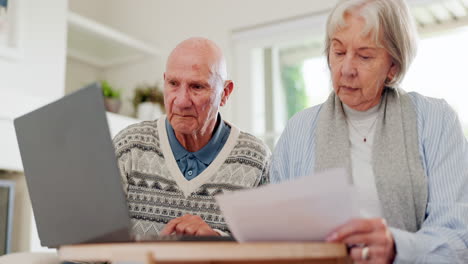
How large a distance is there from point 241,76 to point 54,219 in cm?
256

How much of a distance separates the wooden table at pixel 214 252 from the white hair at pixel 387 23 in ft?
1.83

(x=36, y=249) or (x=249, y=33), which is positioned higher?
(x=249, y=33)

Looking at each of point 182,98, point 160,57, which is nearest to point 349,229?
point 182,98

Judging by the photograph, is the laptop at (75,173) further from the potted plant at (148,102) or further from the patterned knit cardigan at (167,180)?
Answer: the potted plant at (148,102)

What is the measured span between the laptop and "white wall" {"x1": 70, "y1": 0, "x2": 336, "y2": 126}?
8.03ft

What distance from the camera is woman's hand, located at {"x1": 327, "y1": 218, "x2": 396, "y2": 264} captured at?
77 cm

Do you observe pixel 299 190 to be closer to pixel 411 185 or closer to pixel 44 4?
pixel 411 185

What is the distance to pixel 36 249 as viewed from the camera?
2645 mm

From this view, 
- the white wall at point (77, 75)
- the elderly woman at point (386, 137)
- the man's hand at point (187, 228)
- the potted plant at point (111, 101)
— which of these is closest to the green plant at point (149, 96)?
the potted plant at point (111, 101)

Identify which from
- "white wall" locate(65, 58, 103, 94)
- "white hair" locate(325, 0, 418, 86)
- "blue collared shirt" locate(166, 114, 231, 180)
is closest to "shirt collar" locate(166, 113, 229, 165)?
"blue collared shirt" locate(166, 114, 231, 180)

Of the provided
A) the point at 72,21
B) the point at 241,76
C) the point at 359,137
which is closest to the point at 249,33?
the point at 241,76

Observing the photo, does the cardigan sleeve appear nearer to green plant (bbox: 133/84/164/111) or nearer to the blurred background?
the blurred background

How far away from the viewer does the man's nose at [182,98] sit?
1.53 metres

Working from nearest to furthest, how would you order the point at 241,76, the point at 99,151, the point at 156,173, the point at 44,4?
1. the point at 99,151
2. the point at 156,173
3. the point at 44,4
4. the point at 241,76
